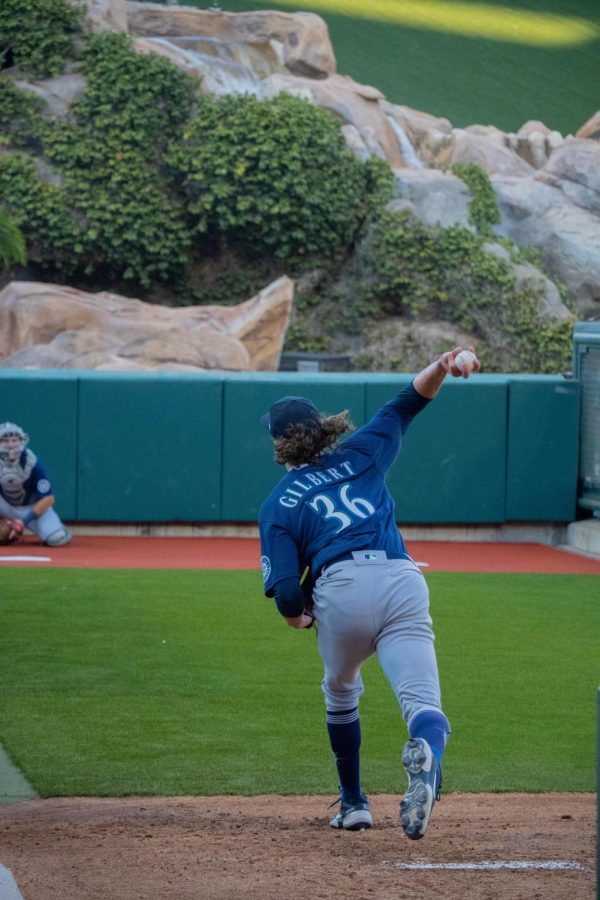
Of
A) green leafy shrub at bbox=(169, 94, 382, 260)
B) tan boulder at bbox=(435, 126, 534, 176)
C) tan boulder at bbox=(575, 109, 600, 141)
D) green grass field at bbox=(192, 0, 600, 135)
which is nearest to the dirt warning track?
green leafy shrub at bbox=(169, 94, 382, 260)

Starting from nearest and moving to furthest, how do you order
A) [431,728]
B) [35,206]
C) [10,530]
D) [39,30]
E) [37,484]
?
[431,728] → [37,484] → [10,530] → [35,206] → [39,30]

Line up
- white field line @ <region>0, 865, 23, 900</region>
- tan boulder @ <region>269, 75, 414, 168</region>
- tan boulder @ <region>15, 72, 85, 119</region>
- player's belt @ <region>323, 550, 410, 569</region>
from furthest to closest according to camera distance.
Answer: tan boulder @ <region>269, 75, 414, 168</region>, tan boulder @ <region>15, 72, 85, 119</region>, player's belt @ <region>323, 550, 410, 569</region>, white field line @ <region>0, 865, 23, 900</region>

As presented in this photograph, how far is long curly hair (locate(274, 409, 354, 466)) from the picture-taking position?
17.2ft

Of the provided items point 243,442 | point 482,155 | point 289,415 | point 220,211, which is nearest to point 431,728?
point 289,415

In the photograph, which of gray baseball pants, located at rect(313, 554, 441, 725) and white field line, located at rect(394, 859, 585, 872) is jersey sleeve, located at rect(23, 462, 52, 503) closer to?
gray baseball pants, located at rect(313, 554, 441, 725)

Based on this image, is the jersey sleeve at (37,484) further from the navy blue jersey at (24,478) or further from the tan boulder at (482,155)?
the tan boulder at (482,155)

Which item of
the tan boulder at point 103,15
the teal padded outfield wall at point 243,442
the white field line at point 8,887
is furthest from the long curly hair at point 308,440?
the tan boulder at point 103,15

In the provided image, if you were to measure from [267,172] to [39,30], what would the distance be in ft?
17.2

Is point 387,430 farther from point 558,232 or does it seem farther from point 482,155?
point 482,155

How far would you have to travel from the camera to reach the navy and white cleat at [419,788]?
4480mm

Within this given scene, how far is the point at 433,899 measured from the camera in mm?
4496

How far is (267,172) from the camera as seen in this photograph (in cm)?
2556

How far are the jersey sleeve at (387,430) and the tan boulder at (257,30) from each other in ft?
85.8

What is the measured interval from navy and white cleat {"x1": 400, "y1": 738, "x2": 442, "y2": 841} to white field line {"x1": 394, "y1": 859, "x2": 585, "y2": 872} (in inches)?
15.4
